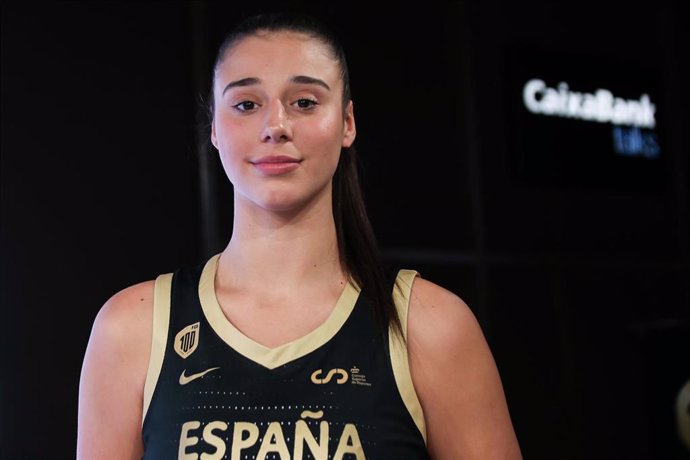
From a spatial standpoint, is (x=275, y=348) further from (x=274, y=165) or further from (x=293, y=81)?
(x=293, y=81)

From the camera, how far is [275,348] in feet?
5.08

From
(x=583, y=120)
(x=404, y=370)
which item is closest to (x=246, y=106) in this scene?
(x=404, y=370)

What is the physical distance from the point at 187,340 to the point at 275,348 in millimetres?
141

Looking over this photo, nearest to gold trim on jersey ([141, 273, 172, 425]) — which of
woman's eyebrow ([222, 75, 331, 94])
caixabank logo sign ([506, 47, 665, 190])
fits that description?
woman's eyebrow ([222, 75, 331, 94])

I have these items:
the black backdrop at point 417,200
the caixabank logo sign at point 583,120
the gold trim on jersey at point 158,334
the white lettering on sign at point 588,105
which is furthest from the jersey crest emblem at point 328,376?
the white lettering on sign at point 588,105

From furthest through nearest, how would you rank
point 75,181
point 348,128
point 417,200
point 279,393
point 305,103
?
1. point 417,200
2. point 75,181
3. point 348,128
4. point 305,103
5. point 279,393

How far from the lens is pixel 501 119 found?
12.1 feet

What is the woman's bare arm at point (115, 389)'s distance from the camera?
156 centimetres

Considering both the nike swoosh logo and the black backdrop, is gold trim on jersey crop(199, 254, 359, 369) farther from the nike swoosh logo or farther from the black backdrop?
the black backdrop

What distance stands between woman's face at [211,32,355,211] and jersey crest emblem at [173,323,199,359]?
215 mm

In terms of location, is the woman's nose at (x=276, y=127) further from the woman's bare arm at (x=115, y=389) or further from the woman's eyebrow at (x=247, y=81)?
the woman's bare arm at (x=115, y=389)

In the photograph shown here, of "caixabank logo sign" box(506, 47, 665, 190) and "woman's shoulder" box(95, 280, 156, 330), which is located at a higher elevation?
"caixabank logo sign" box(506, 47, 665, 190)

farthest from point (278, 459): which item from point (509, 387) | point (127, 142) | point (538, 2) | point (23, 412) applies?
point (538, 2)

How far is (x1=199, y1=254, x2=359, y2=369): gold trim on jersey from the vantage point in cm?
154
